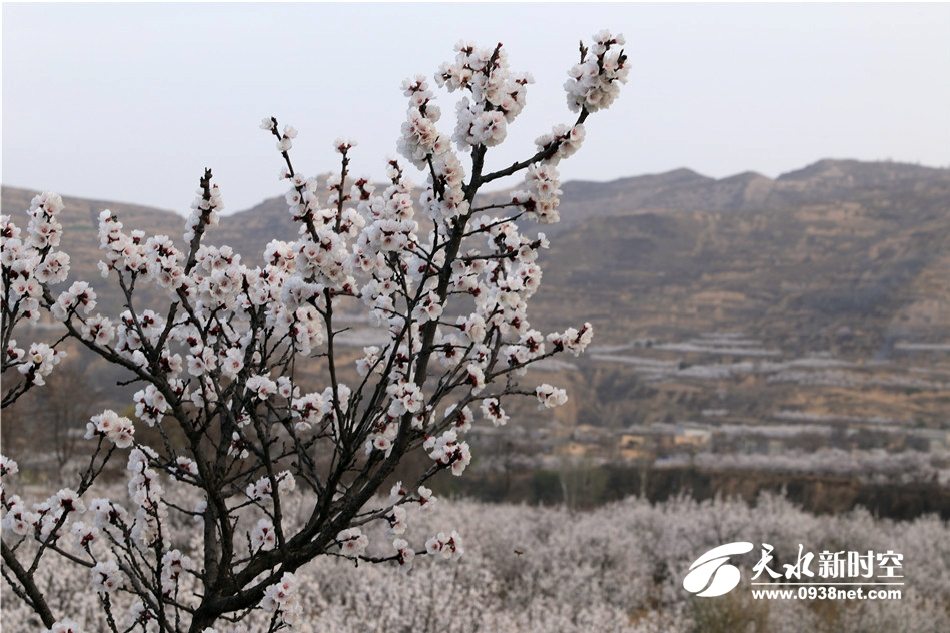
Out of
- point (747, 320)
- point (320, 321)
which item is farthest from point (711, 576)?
point (747, 320)

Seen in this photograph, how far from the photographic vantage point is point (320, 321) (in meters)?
3.61

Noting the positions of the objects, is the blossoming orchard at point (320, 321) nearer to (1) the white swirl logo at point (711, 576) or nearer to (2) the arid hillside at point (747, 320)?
(1) the white swirl logo at point (711, 576)

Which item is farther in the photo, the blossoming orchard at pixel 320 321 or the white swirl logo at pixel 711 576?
the white swirl logo at pixel 711 576

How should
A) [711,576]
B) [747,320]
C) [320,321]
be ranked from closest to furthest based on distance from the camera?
[320,321] → [711,576] → [747,320]

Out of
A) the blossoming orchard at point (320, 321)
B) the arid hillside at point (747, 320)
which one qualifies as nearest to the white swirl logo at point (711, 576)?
the blossoming orchard at point (320, 321)

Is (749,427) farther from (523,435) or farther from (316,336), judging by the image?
(316,336)

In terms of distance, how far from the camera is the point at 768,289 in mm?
111125

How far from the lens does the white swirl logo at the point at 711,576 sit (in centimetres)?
1239

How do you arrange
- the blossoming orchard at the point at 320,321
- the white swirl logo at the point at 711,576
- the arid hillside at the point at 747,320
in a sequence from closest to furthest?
the blossoming orchard at the point at 320,321, the white swirl logo at the point at 711,576, the arid hillside at the point at 747,320

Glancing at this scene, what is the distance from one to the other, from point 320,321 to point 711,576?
37.4 ft

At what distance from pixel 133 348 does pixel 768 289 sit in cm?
11342

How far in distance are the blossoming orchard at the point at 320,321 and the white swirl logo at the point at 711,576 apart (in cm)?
901

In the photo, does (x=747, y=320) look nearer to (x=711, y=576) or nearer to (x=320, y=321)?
(x=711, y=576)

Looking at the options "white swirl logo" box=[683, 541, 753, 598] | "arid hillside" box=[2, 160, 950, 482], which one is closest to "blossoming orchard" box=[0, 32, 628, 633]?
"white swirl logo" box=[683, 541, 753, 598]
